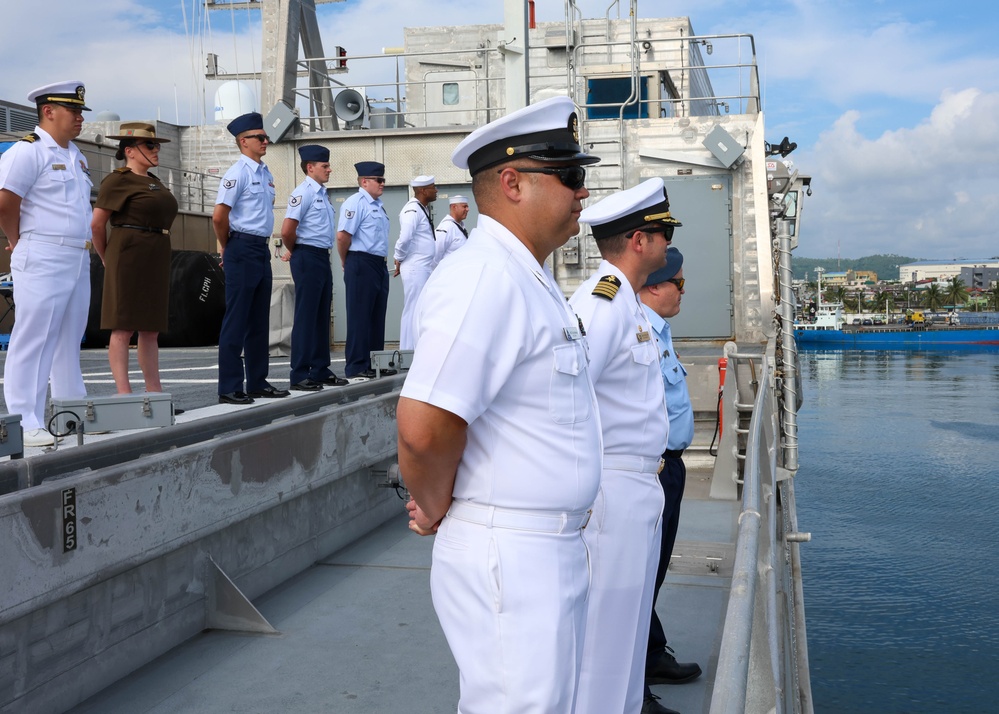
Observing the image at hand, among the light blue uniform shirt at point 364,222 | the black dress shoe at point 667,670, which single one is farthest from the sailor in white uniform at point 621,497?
the light blue uniform shirt at point 364,222

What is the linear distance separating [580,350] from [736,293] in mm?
14226

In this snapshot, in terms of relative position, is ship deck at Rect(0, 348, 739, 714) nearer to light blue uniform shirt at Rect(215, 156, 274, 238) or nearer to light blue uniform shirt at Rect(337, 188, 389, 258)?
light blue uniform shirt at Rect(215, 156, 274, 238)

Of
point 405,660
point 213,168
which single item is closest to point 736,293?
point 405,660

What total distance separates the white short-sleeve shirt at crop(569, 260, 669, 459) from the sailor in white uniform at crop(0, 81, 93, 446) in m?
2.78

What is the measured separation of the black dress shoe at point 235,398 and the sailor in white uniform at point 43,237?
4.02 feet

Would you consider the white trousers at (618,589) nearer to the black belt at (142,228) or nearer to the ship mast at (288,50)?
the black belt at (142,228)

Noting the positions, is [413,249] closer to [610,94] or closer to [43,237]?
[43,237]

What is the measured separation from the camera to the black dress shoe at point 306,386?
21.8 feet

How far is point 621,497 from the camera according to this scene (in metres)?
2.79

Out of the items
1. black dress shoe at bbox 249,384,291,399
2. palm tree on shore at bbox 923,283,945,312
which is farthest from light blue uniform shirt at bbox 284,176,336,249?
palm tree on shore at bbox 923,283,945,312

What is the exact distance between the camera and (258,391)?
6.14 meters

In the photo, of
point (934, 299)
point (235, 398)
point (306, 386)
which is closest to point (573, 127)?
point (235, 398)

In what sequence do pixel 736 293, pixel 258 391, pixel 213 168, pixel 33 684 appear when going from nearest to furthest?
1. pixel 33 684
2. pixel 258 391
3. pixel 736 293
4. pixel 213 168

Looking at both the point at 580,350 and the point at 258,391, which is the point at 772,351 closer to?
the point at 258,391
